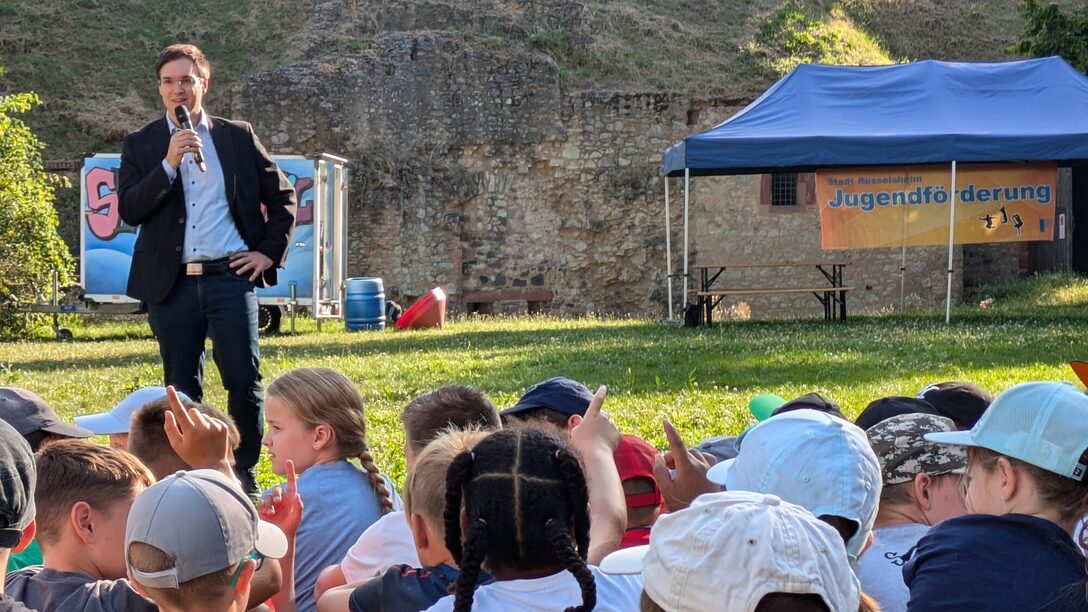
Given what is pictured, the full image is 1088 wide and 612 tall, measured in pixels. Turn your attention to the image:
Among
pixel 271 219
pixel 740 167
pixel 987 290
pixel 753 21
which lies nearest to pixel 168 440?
pixel 271 219

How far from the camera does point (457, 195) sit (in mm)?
21922

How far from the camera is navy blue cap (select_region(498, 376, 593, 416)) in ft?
13.9

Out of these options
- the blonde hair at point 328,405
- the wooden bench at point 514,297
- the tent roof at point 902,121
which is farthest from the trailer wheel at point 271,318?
the blonde hair at point 328,405

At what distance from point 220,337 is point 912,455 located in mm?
3122

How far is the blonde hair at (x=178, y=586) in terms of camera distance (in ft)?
8.49

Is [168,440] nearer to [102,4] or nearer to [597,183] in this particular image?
[597,183]

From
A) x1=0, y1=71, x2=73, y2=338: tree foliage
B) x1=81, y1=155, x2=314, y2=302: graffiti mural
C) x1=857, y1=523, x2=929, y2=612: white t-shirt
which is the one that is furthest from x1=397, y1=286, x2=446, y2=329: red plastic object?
x1=857, y1=523, x2=929, y2=612: white t-shirt

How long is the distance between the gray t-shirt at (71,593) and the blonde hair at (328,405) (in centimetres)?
126

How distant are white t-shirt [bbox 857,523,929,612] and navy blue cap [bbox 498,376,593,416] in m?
1.12

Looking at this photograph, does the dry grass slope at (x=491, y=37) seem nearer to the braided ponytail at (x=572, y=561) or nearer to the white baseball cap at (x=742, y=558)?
the braided ponytail at (x=572, y=561)

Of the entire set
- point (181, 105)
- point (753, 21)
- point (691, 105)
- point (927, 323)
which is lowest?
point (927, 323)

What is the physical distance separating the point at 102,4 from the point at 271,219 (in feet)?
73.5

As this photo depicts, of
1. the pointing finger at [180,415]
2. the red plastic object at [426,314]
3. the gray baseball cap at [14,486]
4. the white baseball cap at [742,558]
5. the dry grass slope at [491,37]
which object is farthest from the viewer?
the dry grass slope at [491,37]

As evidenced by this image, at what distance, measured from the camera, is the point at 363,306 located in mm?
17391
